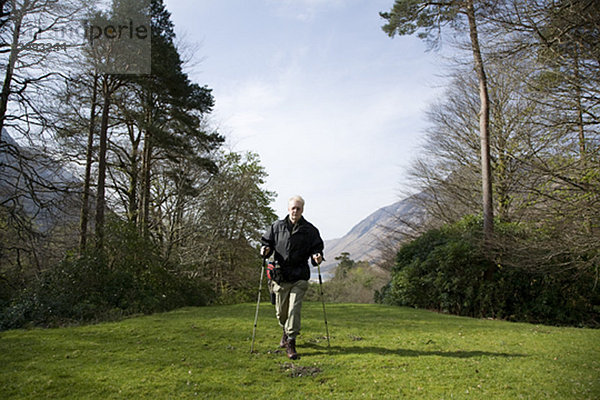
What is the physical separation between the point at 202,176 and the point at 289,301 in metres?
15.9

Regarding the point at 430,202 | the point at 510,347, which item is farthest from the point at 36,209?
the point at 430,202

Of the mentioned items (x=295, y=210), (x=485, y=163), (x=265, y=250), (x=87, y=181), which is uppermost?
(x=485, y=163)

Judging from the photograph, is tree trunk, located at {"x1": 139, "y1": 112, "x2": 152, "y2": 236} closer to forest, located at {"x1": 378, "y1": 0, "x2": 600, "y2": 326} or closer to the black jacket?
forest, located at {"x1": 378, "y1": 0, "x2": 600, "y2": 326}

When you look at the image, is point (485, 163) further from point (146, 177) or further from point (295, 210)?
point (146, 177)

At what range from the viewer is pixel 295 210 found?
5.58m

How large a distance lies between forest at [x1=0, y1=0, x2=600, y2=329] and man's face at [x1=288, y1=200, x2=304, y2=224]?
5649 mm

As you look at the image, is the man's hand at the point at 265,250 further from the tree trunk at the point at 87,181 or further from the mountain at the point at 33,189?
the tree trunk at the point at 87,181

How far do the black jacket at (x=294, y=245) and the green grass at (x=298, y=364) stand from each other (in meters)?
1.11

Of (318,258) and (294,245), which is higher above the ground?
(294,245)

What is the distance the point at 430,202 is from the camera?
21422mm

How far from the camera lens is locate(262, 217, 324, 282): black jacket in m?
5.45

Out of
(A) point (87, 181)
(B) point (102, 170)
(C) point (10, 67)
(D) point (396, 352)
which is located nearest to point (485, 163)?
(D) point (396, 352)

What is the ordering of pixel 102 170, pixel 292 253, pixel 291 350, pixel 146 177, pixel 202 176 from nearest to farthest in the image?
pixel 291 350 → pixel 292 253 → pixel 102 170 → pixel 146 177 → pixel 202 176

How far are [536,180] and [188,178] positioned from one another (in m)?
14.8
